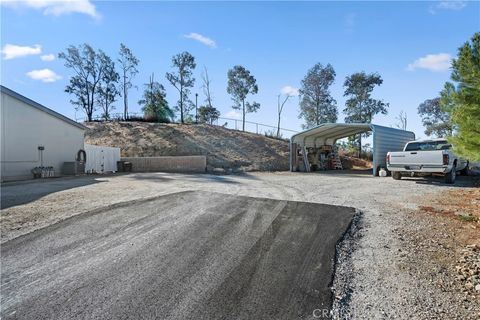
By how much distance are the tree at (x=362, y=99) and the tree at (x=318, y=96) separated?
1.58m

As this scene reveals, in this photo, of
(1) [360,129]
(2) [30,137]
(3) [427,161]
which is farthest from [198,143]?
(3) [427,161]

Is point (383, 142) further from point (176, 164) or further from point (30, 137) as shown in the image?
point (30, 137)

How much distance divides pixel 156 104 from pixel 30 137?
19.0 m

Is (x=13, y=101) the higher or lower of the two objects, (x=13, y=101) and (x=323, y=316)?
the higher

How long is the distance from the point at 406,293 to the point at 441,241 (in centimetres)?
193

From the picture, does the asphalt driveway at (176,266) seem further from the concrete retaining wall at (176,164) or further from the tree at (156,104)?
the tree at (156,104)

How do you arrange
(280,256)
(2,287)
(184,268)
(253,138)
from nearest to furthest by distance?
(2,287) → (184,268) → (280,256) → (253,138)

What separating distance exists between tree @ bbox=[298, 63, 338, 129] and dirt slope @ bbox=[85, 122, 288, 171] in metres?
5.59

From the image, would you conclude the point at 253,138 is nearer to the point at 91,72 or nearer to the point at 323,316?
the point at 91,72

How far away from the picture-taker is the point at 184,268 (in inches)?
136

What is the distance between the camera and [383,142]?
15.2m

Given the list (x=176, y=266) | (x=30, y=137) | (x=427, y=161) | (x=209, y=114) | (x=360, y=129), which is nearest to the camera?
(x=176, y=266)

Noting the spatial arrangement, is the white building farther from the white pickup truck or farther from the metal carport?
the white pickup truck

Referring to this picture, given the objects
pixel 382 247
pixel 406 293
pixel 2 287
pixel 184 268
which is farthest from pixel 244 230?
pixel 2 287
